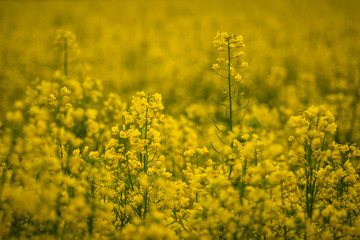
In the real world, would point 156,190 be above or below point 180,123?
below

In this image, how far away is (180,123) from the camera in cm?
502

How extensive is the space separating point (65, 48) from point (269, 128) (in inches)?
126

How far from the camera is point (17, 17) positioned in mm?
16766

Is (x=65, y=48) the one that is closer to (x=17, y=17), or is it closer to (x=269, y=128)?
(x=269, y=128)

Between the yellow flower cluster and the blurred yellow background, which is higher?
Answer: the blurred yellow background

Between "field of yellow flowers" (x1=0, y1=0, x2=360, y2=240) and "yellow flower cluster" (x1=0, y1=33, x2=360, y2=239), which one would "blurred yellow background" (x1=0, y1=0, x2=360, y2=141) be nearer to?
"field of yellow flowers" (x1=0, y1=0, x2=360, y2=240)

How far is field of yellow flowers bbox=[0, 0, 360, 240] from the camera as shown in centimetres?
272

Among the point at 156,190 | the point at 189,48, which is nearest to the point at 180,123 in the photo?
the point at 156,190

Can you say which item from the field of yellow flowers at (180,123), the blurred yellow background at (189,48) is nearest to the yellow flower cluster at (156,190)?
the field of yellow flowers at (180,123)

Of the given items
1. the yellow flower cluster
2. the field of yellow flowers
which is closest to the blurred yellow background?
the field of yellow flowers

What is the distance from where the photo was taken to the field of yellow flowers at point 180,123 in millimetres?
2721

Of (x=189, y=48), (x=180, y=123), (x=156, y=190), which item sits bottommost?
(x=156, y=190)

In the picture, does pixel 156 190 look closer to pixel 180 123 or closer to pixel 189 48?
pixel 180 123

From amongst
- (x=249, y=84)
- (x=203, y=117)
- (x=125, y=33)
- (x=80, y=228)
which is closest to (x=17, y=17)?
(x=125, y=33)
